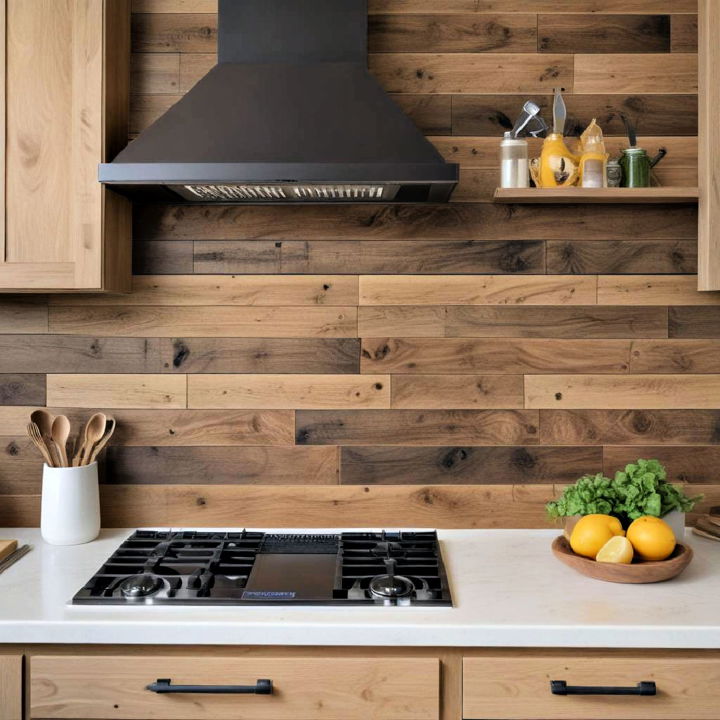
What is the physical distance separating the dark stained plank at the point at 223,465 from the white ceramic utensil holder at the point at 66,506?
183 mm

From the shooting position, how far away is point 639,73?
6.81 ft

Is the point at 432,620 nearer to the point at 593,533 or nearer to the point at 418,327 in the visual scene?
the point at 593,533

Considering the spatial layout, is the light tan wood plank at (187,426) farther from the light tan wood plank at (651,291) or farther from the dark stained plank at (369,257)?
the light tan wood plank at (651,291)

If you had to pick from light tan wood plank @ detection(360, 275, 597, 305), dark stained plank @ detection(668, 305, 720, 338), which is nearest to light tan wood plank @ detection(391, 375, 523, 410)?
light tan wood plank @ detection(360, 275, 597, 305)

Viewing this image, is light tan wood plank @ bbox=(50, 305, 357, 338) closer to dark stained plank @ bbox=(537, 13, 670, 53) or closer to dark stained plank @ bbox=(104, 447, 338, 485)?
dark stained plank @ bbox=(104, 447, 338, 485)

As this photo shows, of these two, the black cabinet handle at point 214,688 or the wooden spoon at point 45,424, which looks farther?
the wooden spoon at point 45,424

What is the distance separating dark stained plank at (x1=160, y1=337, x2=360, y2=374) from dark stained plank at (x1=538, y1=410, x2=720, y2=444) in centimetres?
61

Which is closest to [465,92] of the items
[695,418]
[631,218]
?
[631,218]

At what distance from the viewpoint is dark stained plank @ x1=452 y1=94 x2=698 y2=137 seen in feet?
6.82

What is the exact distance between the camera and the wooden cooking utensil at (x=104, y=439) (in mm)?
2027

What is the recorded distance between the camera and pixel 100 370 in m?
2.11

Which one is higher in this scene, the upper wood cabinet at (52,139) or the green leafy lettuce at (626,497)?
the upper wood cabinet at (52,139)

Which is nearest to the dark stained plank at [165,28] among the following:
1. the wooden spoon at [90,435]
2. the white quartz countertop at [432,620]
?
the wooden spoon at [90,435]

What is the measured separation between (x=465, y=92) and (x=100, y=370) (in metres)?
1.32
